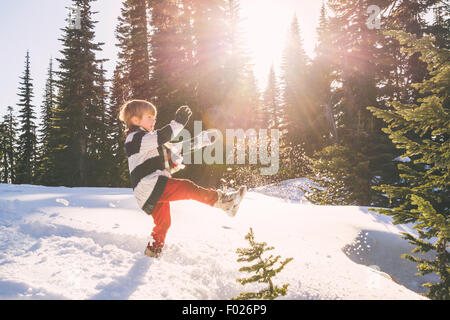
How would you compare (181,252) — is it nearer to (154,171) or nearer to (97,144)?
(154,171)

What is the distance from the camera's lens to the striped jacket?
283cm

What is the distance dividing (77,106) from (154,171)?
1902 cm

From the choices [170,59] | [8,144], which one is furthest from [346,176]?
[8,144]

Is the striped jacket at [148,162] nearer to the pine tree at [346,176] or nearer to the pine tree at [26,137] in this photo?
the pine tree at [346,176]

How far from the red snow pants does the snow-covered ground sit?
0.83 feet

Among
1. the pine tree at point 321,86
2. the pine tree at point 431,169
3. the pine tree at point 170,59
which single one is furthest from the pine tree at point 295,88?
the pine tree at point 431,169

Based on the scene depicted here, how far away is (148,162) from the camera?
2.90 metres

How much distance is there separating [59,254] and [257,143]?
1564cm

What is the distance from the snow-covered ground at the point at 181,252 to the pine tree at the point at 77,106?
15347mm

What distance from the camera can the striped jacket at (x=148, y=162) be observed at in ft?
9.30

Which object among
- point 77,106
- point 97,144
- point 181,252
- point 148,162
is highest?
point 77,106

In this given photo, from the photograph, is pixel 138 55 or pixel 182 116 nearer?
pixel 182 116

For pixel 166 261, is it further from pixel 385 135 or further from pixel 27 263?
pixel 385 135

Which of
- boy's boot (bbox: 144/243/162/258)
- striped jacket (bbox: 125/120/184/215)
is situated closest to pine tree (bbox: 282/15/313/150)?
striped jacket (bbox: 125/120/184/215)
